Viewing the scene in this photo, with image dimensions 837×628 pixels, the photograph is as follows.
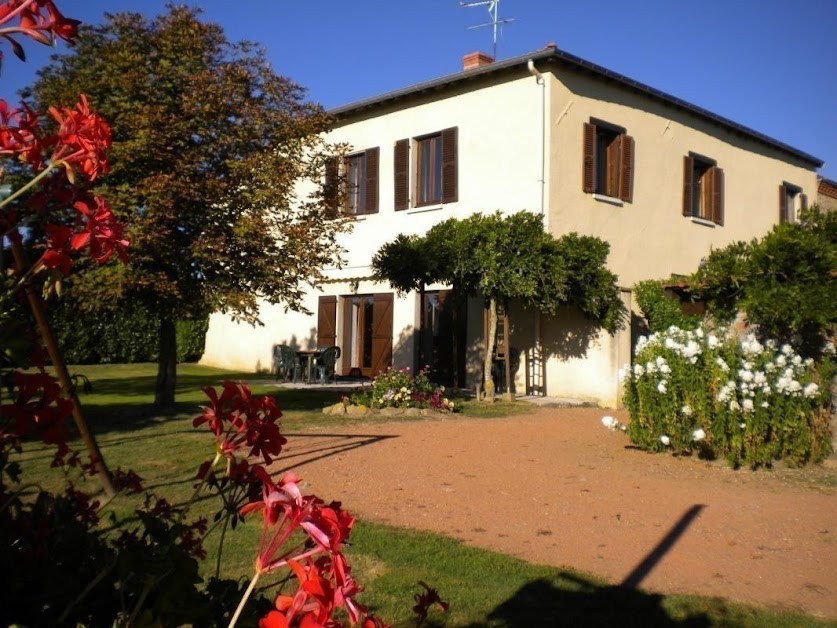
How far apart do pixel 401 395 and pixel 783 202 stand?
14.0 m

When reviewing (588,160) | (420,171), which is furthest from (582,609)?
(420,171)

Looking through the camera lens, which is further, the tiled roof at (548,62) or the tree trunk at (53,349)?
the tiled roof at (548,62)

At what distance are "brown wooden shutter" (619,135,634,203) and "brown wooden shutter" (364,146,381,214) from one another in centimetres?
538

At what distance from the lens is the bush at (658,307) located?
1451 cm

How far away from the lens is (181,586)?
4.65 ft

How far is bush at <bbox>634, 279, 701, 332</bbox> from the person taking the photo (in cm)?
1451

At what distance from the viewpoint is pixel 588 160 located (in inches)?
611

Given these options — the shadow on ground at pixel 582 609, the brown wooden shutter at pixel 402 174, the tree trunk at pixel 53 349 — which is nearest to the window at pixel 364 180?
the brown wooden shutter at pixel 402 174

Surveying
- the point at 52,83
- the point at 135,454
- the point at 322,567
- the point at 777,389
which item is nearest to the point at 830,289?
the point at 777,389

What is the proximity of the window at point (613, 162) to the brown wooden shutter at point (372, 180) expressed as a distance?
4.96 m

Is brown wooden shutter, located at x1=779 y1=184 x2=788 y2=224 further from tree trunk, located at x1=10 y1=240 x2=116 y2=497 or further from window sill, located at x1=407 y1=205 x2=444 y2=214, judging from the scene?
tree trunk, located at x1=10 y1=240 x2=116 y2=497

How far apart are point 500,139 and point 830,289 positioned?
26.1ft

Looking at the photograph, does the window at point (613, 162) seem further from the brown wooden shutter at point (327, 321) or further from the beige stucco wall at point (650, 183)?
the brown wooden shutter at point (327, 321)

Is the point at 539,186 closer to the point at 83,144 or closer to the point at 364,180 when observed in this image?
the point at 364,180
